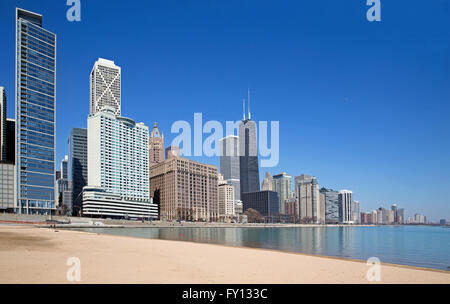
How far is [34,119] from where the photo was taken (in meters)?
186

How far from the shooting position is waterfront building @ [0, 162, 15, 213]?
172 m

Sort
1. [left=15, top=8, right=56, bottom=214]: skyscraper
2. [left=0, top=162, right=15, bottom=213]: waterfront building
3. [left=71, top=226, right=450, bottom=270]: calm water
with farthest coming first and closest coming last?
[left=15, top=8, right=56, bottom=214]: skyscraper
[left=0, top=162, right=15, bottom=213]: waterfront building
[left=71, top=226, right=450, bottom=270]: calm water

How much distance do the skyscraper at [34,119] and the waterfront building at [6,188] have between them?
3277mm

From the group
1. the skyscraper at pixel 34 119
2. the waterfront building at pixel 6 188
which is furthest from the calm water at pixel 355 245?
the waterfront building at pixel 6 188

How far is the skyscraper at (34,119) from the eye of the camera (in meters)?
178

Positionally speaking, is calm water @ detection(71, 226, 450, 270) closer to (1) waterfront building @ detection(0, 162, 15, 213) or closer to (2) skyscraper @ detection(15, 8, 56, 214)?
(2) skyscraper @ detection(15, 8, 56, 214)

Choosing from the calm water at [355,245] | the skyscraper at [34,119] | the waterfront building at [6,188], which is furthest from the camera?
the skyscraper at [34,119]

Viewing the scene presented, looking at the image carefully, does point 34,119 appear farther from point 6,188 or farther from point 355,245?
point 355,245

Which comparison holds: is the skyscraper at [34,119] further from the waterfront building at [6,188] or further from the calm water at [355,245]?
the calm water at [355,245]

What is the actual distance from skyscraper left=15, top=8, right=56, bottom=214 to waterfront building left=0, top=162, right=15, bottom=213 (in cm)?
328

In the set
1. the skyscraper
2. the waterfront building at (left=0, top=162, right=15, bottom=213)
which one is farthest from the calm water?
the waterfront building at (left=0, top=162, right=15, bottom=213)
